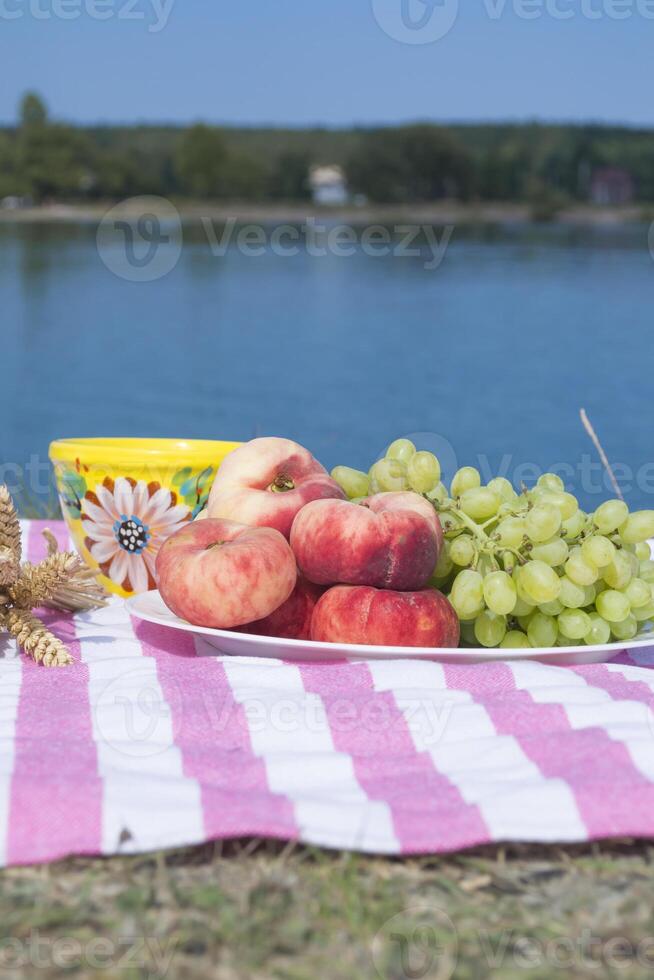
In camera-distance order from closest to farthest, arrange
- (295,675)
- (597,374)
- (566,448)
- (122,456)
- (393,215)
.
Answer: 1. (295,675)
2. (122,456)
3. (566,448)
4. (597,374)
5. (393,215)

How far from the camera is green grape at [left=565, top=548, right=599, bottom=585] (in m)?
1.51

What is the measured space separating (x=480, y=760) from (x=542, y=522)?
0.41 m

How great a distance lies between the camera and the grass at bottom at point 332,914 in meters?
0.87

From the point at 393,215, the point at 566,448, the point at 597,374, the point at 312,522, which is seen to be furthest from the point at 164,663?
the point at 393,215

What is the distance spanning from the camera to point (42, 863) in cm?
101

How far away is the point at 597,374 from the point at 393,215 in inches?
1069

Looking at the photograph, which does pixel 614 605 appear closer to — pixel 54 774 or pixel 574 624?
pixel 574 624

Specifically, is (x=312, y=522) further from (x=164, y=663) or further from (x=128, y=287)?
(x=128, y=287)

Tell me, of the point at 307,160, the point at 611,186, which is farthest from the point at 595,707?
the point at 307,160

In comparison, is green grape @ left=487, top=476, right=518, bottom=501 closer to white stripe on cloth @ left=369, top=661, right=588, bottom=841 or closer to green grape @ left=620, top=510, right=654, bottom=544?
green grape @ left=620, top=510, right=654, bottom=544

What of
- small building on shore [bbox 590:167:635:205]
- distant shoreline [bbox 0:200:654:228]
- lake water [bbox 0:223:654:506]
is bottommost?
lake water [bbox 0:223:654:506]

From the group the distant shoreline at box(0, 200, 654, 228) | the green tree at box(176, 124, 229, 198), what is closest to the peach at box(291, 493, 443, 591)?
the distant shoreline at box(0, 200, 654, 228)

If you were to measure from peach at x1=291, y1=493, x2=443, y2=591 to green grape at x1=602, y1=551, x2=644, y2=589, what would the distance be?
0.78 feet

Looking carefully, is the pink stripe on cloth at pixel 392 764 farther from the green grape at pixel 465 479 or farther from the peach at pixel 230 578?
the green grape at pixel 465 479
